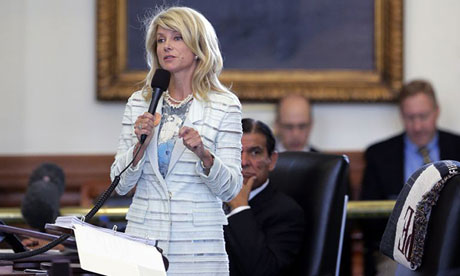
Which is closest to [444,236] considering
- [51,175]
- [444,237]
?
[444,237]

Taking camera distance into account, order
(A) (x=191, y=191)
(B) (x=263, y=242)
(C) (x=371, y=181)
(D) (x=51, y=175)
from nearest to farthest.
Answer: (A) (x=191, y=191), (B) (x=263, y=242), (D) (x=51, y=175), (C) (x=371, y=181)

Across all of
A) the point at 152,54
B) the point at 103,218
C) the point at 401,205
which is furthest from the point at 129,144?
the point at 103,218

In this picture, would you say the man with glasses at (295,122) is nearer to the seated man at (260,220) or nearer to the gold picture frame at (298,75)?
the gold picture frame at (298,75)

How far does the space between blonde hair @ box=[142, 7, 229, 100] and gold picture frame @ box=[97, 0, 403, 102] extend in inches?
130

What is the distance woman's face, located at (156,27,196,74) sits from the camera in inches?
114

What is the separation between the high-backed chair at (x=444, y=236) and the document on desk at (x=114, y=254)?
79cm

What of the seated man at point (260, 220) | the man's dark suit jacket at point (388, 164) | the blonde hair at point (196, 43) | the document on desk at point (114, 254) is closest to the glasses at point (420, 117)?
the man's dark suit jacket at point (388, 164)

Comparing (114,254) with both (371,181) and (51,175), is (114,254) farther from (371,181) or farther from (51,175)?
(371,181)

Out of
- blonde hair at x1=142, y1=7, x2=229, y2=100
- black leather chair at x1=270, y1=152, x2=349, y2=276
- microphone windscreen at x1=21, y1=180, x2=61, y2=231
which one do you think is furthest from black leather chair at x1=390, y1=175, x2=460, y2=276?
microphone windscreen at x1=21, y1=180, x2=61, y2=231

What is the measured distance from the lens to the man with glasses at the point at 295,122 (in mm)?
6188

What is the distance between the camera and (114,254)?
2.17 m

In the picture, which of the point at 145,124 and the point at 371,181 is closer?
the point at 145,124

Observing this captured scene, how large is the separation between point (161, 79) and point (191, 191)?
34 centimetres

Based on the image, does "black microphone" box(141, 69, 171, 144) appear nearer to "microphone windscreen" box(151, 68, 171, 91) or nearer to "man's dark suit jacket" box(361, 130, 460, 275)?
"microphone windscreen" box(151, 68, 171, 91)
